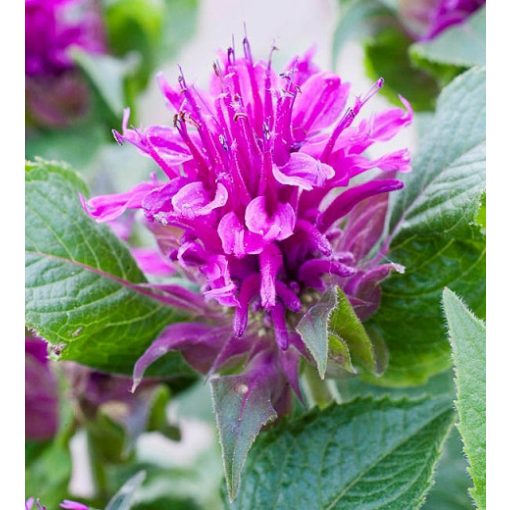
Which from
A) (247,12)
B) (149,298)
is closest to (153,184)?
(149,298)

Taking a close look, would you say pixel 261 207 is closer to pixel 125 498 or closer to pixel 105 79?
pixel 125 498

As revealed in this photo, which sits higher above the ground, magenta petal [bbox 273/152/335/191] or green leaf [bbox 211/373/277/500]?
magenta petal [bbox 273/152/335/191]

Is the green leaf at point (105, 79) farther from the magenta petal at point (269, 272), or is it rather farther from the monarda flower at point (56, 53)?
the magenta petal at point (269, 272)

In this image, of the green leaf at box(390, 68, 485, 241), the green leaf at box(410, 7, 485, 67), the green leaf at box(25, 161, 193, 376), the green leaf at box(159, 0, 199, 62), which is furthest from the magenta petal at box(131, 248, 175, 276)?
the green leaf at box(159, 0, 199, 62)

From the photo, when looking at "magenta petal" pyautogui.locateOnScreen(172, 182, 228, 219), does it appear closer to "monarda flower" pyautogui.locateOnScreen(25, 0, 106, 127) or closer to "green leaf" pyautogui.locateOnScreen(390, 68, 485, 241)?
"green leaf" pyautogui.locateOnScreen(390, 68, 485, 241)

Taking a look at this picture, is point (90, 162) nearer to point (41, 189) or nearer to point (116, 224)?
point (116, 224)

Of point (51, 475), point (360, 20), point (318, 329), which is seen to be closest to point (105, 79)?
point (360, 20)

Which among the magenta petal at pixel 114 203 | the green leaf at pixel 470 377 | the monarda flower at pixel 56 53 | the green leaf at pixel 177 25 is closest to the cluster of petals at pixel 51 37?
the monarda flower at pixel 56 53
